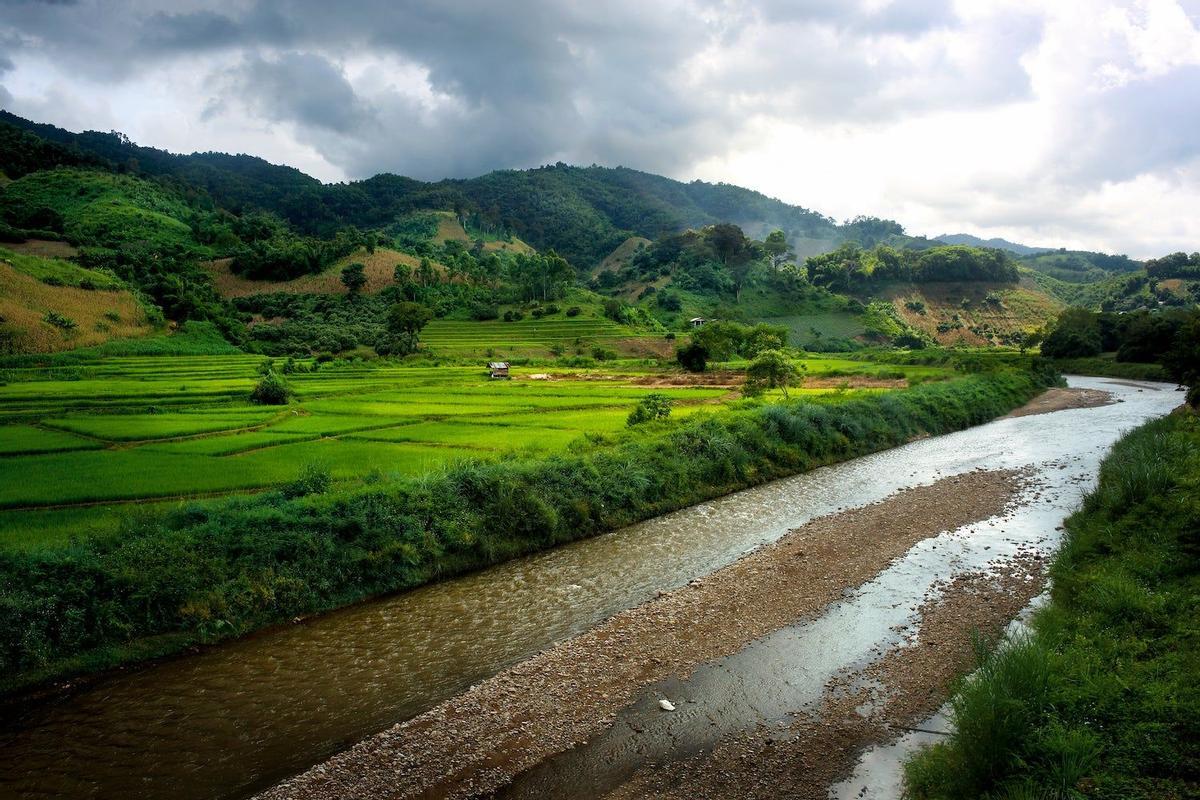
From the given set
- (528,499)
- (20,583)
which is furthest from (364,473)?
(20,583)

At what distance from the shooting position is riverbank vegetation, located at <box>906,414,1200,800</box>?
6.87 meters

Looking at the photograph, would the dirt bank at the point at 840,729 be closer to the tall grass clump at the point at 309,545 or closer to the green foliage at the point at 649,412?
the tall grass clump at the point at 309,545

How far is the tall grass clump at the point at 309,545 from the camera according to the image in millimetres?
11422

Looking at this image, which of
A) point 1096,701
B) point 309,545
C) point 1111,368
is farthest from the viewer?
point 1111,368

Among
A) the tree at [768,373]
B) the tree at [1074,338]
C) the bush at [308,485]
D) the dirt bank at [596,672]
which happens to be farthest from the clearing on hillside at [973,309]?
the bush at [308,485]

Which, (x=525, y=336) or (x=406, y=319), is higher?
(x=406, y=319)

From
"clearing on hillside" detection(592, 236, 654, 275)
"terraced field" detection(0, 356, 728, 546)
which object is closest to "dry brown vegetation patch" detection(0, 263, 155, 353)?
"terraced field" detection(0, 356, 728, 546)

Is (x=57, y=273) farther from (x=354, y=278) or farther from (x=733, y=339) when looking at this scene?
(x=733, y=339)

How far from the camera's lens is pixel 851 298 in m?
125

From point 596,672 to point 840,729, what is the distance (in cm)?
432

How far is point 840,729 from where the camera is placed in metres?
9.80

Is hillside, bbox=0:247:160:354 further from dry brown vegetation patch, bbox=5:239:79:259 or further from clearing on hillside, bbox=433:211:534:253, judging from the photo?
clearing on hillside, bbox=433:211:534:253

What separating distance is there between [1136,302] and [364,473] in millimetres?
141686

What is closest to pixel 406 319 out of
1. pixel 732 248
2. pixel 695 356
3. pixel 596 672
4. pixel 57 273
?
pixel 57 273
